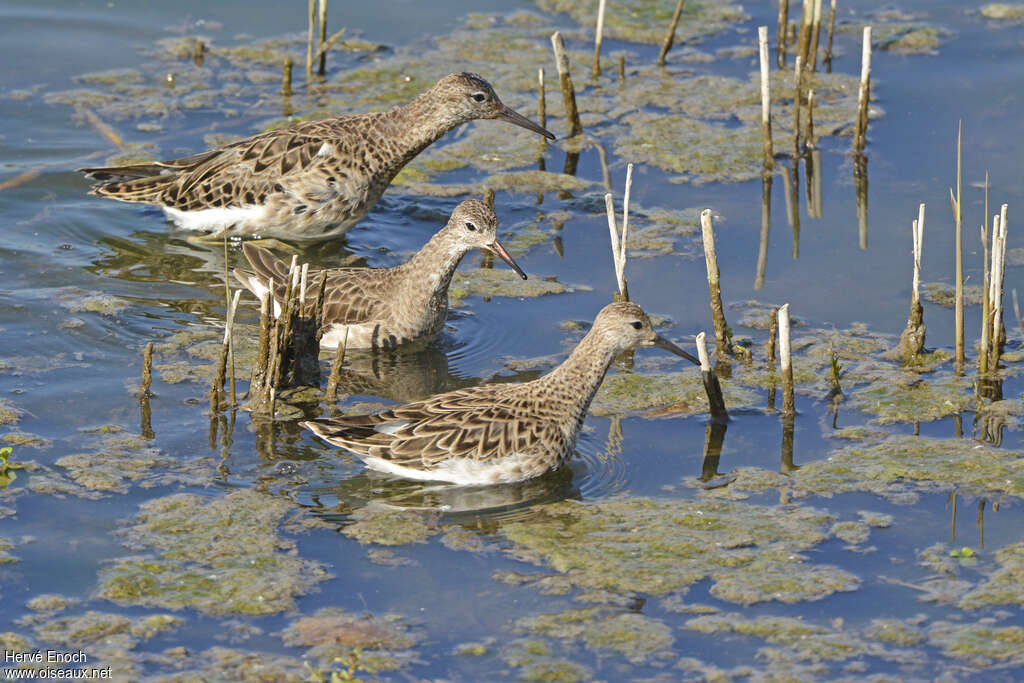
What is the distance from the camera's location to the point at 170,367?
32.0ft

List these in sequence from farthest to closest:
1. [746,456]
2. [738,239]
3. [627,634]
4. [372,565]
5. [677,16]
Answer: [677,16] → [738,239] → [746,456] → [372,565] → [627,634]

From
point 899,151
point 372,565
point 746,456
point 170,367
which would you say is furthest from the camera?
point 899,151

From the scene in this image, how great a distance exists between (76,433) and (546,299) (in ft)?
12.2

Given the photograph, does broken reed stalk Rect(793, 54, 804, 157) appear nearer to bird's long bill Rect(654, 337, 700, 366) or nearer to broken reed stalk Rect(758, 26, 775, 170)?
broken reed stalk Rect(758, 26, 775, 170)

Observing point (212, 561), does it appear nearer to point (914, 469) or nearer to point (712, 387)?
point (712, 387)

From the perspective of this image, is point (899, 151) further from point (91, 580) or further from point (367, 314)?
point (91, 580)

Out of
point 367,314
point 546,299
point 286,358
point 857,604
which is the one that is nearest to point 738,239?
point 546,299

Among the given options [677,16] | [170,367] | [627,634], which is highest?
[677,16]

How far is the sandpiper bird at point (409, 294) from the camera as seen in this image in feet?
33.5

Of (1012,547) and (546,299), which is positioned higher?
(546,299)

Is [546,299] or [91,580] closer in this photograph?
[91,580]

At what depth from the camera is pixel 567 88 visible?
13.3 metres

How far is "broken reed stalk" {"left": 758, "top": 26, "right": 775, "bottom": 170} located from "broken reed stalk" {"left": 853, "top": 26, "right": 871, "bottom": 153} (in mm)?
824

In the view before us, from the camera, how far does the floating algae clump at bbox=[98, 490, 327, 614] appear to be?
7.15 metres
